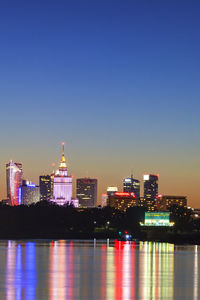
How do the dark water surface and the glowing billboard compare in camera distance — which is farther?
the glowing billboard

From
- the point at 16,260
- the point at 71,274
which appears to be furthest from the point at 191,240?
the point at 71,274

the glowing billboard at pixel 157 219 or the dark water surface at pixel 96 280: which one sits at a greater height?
the dark water surface at pixel 96 280

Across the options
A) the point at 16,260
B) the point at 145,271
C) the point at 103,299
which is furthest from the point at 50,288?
the point at 16,260

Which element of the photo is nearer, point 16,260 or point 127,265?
point 127,265

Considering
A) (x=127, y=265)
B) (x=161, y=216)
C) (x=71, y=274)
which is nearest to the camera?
(x=71, y=274)

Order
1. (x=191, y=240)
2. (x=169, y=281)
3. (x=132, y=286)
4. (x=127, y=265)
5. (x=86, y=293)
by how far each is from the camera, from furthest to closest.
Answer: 1. (x=191, y=240)
2. (x=127, y=265)
3. (x=169, y=281)
4. (x=132, y=286)
5. (x=86, y=293)

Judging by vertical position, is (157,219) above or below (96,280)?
below

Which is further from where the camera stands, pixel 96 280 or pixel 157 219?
pixel 157 219

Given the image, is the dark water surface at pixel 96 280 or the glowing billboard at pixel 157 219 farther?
the glowing billboard at pixel 157 219

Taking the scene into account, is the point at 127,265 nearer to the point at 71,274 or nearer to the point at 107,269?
the point at 107,269

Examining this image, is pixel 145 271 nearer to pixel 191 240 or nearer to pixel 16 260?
pixel 16 260

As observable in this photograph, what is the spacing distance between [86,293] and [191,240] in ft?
A: 418

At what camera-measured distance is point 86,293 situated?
38.3m

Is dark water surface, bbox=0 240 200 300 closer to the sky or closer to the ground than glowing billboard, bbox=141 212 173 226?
closer to the sky
